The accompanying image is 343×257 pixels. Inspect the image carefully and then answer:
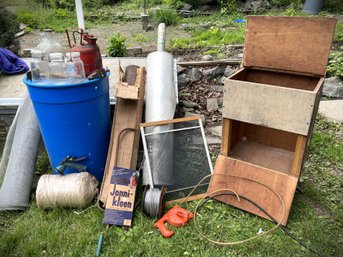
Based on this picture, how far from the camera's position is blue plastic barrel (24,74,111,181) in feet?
7.73

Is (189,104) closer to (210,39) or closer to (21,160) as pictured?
(21,160)

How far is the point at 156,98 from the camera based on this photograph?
3076 millimetres

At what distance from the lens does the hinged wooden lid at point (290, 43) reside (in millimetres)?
2135

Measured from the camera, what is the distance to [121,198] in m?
2.44

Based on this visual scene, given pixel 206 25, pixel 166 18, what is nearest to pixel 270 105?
pixel 206 25

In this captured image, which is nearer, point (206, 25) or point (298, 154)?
point (298, 154)

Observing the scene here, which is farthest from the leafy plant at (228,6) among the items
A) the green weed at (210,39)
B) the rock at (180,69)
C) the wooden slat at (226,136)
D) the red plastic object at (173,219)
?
the red plastic object at (173,219)

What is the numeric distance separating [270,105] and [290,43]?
0.52 m

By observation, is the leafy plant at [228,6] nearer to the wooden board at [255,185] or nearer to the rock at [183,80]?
the rock at [183,80]

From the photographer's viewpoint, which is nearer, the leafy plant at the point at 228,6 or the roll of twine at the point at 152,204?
the roll of twine at the point at 152,204

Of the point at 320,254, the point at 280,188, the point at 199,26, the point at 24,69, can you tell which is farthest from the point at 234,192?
the point at 199,26

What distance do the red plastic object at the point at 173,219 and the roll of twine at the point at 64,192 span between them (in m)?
0.64

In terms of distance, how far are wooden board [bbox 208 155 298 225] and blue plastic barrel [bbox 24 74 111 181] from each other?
3.53ft

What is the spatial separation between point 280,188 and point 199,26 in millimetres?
7176
